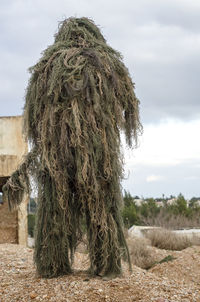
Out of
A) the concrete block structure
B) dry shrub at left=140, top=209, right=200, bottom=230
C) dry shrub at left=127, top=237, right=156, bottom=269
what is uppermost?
the concrete block structure

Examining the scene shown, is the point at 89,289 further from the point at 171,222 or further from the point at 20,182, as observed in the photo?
the point at 171,222

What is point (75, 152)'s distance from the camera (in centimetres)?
575

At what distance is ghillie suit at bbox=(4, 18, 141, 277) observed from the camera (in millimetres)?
5770

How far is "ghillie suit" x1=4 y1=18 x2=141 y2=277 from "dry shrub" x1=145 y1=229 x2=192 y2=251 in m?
7.61

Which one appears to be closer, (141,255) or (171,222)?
(141,255)

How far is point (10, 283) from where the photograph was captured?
6.34 m

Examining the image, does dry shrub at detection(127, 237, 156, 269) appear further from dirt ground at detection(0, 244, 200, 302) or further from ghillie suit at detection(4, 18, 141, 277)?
ghillie suit at detection(4, 18, 141, 277)

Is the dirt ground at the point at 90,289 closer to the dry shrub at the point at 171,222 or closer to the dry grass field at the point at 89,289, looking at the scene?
the dry grass field at the point at 89,289

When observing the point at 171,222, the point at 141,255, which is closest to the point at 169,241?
the point at 141,255

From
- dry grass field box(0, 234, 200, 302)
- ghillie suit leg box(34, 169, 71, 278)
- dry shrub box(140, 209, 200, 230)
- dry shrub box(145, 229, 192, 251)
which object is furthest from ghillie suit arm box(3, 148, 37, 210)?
dry shrub box(140, 209, 200, 230)

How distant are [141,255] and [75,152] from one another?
6.17 metres

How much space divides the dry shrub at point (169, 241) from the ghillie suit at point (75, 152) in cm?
761

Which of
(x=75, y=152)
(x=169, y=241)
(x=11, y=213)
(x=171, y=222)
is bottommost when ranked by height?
(x=169, y=241)

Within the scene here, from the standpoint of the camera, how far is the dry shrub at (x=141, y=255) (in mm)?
10488
